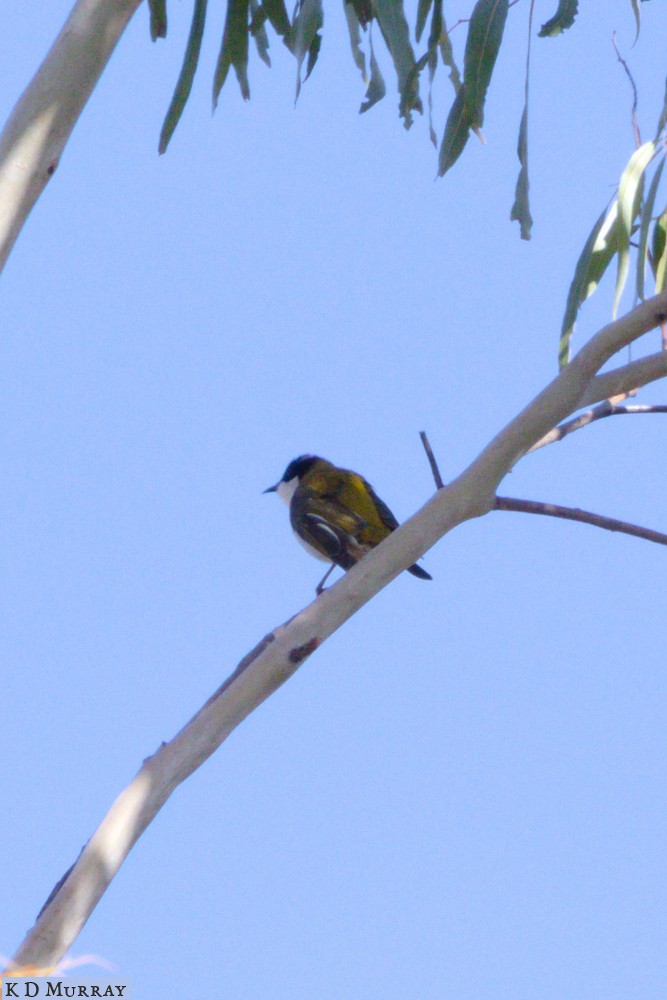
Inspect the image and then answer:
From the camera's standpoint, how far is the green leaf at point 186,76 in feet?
10.4

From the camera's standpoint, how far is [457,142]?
3.30 meters

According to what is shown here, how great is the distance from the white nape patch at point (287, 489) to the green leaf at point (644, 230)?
3.08m

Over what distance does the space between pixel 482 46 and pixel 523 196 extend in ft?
1.28

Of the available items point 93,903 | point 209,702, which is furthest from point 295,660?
point 93,903

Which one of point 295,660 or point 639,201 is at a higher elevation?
point 639,201

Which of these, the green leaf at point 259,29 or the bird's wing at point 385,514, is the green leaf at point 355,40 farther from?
the bird's wing at point 385,514

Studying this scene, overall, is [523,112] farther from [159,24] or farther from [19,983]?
[19,983]

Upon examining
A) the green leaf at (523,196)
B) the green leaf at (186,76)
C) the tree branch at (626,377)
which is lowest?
the tree branch at (626,377)

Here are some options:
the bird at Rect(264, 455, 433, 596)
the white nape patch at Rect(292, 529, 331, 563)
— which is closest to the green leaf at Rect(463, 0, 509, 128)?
the bird at Rect(264, 455, 433, 596)

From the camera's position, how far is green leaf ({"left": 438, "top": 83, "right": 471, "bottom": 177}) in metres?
3.28

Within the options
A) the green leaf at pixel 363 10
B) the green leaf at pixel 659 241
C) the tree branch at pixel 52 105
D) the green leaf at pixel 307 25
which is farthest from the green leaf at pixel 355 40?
the tree branch at pixel 52 105

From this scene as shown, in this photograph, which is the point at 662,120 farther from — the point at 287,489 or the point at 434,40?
the point at 287,489

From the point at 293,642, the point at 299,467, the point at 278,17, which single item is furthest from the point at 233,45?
the point at 299,467

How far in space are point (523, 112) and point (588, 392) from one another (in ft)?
3.93
